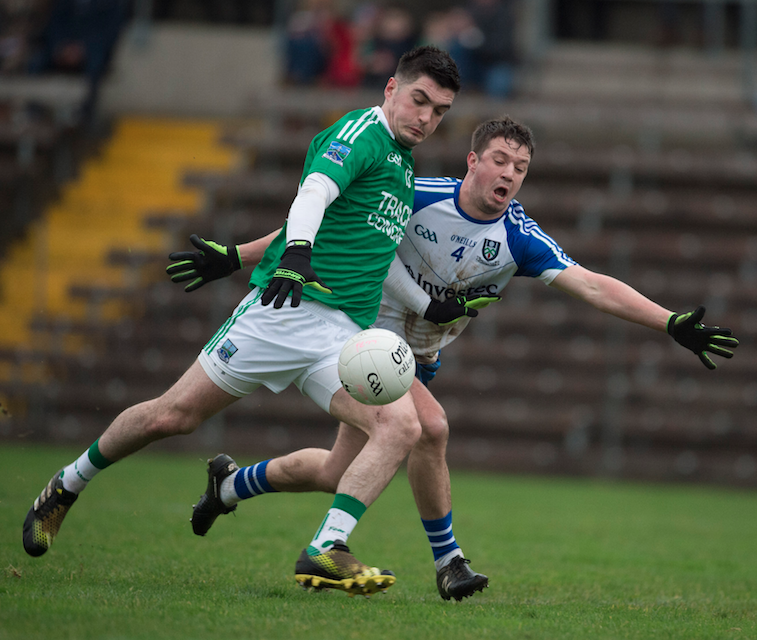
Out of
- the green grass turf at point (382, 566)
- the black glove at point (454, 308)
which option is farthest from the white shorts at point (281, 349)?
the green grass turf at point (382, 566)

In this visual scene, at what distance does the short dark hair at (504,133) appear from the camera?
17.0 ft

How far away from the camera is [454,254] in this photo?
537 centimetres

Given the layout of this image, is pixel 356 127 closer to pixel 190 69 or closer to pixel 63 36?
pixel 63 36

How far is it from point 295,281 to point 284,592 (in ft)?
5.00

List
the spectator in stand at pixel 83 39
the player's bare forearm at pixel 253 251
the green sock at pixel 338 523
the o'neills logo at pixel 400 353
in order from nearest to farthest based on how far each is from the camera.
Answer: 1. the green sock at pixel 338 523
2. the o'neills logo at pixel 400 353
3. the player's bare forearm at pixel 253 251
4. the spectator in stand at pixel 83 39

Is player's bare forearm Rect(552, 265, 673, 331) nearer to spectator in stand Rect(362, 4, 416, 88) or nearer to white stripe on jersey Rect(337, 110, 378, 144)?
white stripe on jersey Rect(337, 110, 378, 144)

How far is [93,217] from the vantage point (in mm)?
16234

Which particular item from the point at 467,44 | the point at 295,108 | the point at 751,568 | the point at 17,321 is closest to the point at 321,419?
the point at 17,321

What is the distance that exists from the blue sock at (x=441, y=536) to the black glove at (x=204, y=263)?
67.8 inches

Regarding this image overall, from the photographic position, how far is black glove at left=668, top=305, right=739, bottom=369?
487cm

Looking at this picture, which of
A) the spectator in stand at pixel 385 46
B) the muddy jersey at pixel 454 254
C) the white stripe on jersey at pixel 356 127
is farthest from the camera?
the spectator in stand at pixel 385 46

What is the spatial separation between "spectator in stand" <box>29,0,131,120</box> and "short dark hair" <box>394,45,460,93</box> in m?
12.2

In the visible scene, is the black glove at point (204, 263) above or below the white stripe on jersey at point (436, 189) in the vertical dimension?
below

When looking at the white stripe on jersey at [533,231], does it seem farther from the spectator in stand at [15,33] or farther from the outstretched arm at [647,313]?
the spectator in stand at [15,33]
